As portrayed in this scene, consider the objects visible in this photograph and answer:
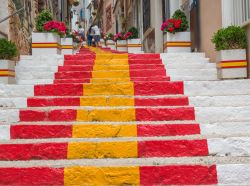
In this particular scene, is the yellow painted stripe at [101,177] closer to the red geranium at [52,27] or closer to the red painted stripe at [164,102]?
the red painted stripe at [164,102]

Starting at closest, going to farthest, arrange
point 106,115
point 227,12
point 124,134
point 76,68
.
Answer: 1. point 124,134
2. point 106,115
3. point 227,12
4. point 76,68

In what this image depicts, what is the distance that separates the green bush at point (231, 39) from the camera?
21.6 ft

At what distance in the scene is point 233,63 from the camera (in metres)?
6.63

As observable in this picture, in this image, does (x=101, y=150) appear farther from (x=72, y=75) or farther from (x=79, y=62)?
(x=79, y=62)

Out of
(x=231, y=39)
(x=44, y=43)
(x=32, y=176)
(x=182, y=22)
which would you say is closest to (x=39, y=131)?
(x=32, y=176)

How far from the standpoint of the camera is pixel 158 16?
48.2ft

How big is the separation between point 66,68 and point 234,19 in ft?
10.8

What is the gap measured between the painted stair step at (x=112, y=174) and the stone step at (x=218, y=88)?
2530 millimetres

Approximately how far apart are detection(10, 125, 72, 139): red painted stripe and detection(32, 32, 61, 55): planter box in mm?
5035

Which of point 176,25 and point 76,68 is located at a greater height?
point 176,25

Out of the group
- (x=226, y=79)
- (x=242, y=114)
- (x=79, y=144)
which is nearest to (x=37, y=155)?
(x=79, y=144)

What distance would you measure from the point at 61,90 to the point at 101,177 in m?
2.76

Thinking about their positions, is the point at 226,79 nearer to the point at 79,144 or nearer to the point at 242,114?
the point at 242,114

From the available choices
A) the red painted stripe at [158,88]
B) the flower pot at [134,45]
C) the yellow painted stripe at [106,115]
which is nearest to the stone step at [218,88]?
the red painted stripe at [158,88]
